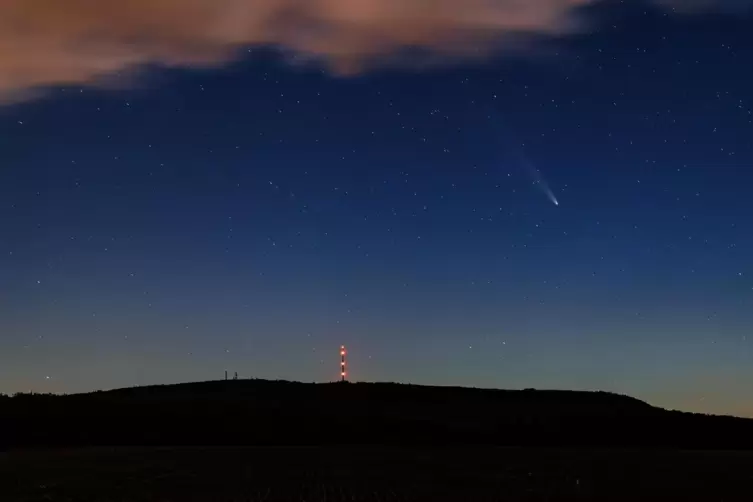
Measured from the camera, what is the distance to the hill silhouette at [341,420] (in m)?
47.8

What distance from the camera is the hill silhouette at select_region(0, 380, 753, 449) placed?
47844mm

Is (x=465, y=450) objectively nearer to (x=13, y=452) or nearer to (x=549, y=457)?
(x=549, y=457)

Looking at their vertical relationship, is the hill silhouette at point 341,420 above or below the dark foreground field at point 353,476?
above

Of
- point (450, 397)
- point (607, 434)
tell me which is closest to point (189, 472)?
point (607, 434)

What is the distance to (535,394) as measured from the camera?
249ft

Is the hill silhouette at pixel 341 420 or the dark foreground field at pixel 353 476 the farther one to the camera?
the hill silhouette at pixel 341 420

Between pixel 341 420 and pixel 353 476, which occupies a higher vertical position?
pixel 341 420

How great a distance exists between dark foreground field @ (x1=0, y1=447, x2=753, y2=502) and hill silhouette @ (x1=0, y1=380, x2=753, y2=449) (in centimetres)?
1118

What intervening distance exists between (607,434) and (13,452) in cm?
3441

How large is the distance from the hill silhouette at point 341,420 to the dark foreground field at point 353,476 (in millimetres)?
11178

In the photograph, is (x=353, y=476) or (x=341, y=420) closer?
(x=353, y=476)

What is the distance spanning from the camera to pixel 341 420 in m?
56.2

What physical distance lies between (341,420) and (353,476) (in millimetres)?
28424

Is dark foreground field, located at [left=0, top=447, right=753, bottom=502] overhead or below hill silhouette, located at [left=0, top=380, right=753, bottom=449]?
below
